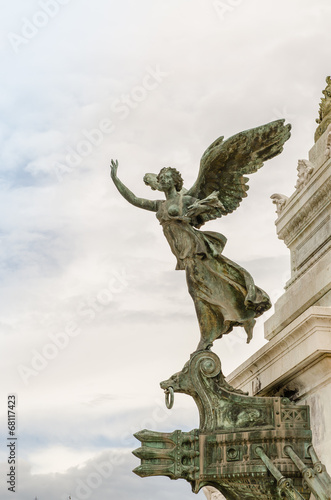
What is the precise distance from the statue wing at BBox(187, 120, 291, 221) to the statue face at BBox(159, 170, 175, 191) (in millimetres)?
242

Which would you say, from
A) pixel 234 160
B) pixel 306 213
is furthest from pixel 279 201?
pixel 234 160

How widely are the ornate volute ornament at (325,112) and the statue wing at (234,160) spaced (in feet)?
6.52

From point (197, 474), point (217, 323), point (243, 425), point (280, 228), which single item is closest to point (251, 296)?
point (217, 323)

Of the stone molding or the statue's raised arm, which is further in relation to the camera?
the statue's raised arm

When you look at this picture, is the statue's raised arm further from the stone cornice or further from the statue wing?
the stone cornice

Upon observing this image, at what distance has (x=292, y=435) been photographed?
851 cm

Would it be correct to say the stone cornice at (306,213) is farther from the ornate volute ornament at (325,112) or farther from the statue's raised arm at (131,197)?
the statue's raised arm at (131,197)

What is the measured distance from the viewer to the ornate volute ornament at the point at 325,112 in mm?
11359

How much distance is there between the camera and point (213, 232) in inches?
372

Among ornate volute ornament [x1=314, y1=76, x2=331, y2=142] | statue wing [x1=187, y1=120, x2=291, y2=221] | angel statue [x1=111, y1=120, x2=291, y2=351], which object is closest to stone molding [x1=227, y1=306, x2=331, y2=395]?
angel statue [x1=111, y1=120, x2=291, y2=351]

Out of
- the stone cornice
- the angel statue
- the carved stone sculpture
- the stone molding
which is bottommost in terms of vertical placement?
the stone molding

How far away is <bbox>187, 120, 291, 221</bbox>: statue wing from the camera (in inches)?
375

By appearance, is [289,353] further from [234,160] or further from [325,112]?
[325,112]

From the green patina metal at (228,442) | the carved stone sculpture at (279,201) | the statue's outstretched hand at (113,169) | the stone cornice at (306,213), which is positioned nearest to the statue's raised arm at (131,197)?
the statue's outstretched hand at (113,169)
